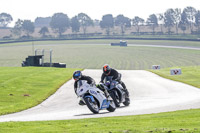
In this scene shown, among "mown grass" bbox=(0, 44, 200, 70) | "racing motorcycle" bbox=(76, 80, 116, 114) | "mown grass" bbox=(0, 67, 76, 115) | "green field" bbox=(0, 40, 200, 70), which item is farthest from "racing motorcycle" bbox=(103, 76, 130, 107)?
"green field" bbox=(0, 40, 200, 70)

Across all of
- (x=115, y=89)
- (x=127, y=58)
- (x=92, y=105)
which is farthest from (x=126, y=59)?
(x=92, y=105)

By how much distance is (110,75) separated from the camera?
19.2 meters

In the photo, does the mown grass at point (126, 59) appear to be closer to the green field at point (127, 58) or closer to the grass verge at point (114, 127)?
the green field at point (127, 58)

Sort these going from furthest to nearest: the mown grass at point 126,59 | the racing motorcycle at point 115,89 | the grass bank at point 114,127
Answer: the mown grass at point 126,59
the racing motorcycle at point 115,89
the grass bank at point 114,127

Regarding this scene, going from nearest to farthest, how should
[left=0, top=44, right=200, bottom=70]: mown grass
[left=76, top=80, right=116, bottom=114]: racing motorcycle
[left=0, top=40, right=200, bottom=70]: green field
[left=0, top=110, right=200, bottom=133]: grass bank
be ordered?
1. [left=0, top=110, right=200, bottom=133]: grass bank
2. [left=76, top=80, right=116, bottom=114]: racing motorcycle
3. [left=0, top=44, right=200, bottom=70]: mown grass
4. [left=0, top=40, right=200, bottom=70]: green field

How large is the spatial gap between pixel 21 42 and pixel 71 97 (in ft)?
505

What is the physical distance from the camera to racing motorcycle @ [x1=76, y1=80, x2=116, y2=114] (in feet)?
55.5

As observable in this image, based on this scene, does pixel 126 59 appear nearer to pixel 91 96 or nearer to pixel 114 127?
pixel 91 96

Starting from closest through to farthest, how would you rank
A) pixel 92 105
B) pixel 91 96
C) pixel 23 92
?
pixel 91 96
pixel 92 105
pixel 23 92

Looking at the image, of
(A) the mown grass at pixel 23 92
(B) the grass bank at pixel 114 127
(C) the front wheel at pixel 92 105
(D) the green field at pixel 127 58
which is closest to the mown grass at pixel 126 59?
(D) the green field at pixel 127 58

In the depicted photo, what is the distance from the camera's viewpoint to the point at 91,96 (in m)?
17.0

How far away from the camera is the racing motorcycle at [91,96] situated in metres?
16.9

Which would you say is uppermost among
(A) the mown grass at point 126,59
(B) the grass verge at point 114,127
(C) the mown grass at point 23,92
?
(B) the grass verge at point 114,127

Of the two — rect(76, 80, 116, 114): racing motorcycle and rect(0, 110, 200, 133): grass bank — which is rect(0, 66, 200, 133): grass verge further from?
rect(76, 80, 116, 114): racing motorcycle
